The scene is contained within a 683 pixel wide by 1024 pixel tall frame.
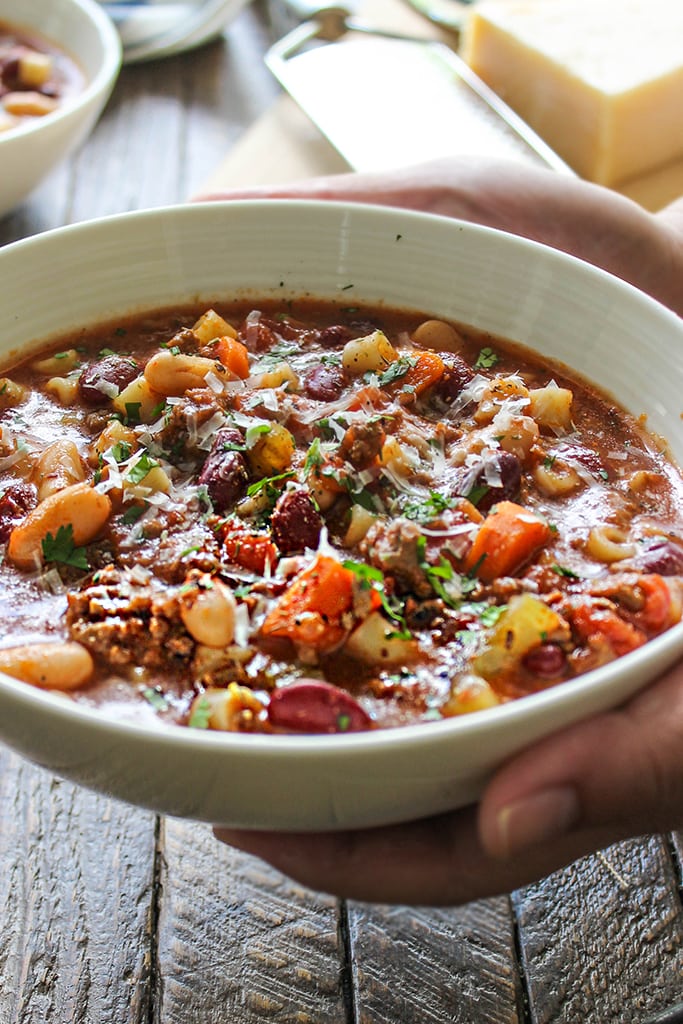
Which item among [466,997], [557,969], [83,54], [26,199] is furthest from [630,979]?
[83,54]

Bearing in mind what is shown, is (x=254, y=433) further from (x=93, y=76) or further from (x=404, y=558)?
(x=93, y=76)

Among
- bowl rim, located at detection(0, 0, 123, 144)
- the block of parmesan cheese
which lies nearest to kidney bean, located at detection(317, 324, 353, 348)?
bowl rim, located at detection(0, 0, 123, 144)

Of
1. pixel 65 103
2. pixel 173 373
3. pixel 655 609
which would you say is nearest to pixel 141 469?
pixel 173 373

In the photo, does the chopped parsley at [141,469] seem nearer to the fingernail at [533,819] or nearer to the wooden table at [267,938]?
the wooden table at [267,938]

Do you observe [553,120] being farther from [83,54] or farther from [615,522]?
[615,522]

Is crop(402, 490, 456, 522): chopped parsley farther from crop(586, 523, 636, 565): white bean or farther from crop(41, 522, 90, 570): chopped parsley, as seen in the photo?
crop(41, 522, 90, 570): chopped parsley

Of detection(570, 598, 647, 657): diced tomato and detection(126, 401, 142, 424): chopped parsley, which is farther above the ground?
detection(570, 598, 647, 657): diced tomato
